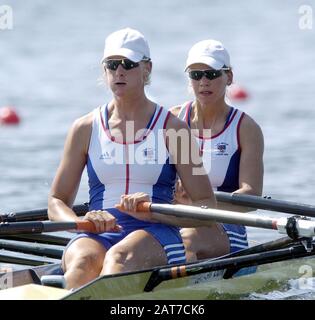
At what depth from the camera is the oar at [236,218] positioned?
6.96m

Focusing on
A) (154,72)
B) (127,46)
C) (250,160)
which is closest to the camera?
(127,46)

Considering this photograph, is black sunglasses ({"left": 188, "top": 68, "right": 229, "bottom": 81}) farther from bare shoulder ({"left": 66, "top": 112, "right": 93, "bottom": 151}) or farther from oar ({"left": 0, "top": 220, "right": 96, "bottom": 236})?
oar ({"left": 0, "top": 220, "right": 96, "bottom": 236})

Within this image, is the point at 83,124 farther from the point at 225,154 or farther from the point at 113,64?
the point at 225,154

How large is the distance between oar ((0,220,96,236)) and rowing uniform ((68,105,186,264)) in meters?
0.31

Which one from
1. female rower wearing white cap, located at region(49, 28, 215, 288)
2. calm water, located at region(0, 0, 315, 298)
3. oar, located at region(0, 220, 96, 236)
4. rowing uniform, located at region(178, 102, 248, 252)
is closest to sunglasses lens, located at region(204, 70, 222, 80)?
rowing uniform, located at region(178, 102, 248, 252)

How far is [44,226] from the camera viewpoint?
7.06 m

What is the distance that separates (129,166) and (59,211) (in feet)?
1.67

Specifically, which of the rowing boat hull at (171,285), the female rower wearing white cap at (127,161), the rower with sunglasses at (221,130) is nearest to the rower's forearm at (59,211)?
the female rower wearing white cap at (127,161)

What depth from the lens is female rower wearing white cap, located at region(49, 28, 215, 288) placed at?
7121 millimetres

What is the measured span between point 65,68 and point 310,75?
203 inches

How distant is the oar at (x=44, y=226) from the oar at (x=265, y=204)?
4.50 ft
